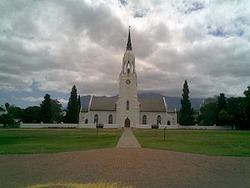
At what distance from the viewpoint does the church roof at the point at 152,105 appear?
77188mm

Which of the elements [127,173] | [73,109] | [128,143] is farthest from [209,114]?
[127,173]

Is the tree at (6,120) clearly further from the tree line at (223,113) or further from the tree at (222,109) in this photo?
the tree at (222,109)

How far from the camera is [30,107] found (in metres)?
82.9

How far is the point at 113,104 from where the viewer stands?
77.8m

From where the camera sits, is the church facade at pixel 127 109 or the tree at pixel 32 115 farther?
the tree at pixel 32 115

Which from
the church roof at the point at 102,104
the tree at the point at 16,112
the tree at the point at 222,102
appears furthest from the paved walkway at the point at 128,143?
the tree at the point at 16,112

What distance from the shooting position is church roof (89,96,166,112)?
76938 mm

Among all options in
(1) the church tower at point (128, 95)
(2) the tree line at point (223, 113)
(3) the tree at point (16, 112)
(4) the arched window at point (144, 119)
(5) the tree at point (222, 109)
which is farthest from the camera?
(3) the tree at point (16, 112)

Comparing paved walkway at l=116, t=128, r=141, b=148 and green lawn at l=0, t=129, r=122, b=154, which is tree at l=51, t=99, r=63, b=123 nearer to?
green lawn at l=0, t=129, r=122, b=154

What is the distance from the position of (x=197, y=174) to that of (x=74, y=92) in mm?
67680

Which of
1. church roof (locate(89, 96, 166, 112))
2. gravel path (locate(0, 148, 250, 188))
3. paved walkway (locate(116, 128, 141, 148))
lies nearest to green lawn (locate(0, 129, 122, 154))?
paved walkway (locate(116, 128, 141, 148))

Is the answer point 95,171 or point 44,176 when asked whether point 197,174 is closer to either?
point 95,171

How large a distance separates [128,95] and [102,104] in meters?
8.97

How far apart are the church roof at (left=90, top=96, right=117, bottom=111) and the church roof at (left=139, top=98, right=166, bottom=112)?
8.19 m
